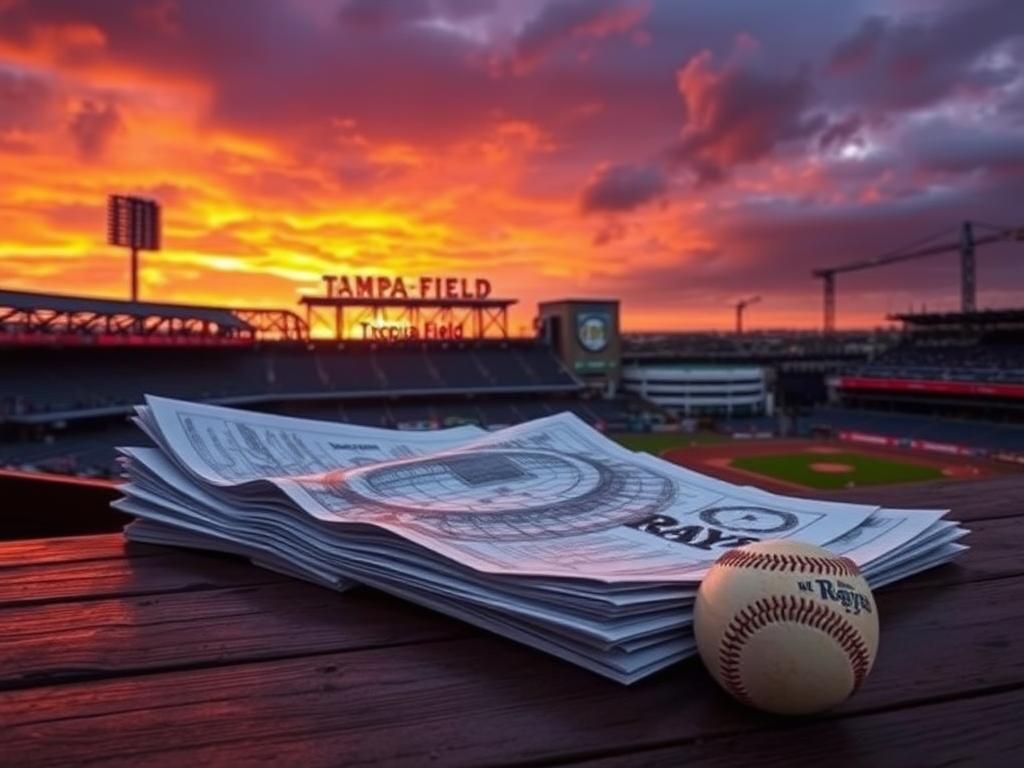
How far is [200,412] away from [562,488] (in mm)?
921

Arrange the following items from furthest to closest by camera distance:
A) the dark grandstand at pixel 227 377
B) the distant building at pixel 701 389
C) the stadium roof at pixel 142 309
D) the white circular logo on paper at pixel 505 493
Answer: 1. the distant building at pixel 701 389
2. the dark grandstand at pixel 227 377
3. the stadium roof at pixel 142 309
4. the white circular logo on paper at pixel 505 493

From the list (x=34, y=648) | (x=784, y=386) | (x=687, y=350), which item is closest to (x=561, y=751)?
(x=34, y=648)

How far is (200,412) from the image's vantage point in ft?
6.10

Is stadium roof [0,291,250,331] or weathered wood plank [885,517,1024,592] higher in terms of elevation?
stadium roof [0,291,250,331]

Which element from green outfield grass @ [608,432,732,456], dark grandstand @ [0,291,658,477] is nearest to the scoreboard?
dark grandstand @ [0,291,658,477]

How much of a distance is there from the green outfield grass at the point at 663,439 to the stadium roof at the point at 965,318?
21623mm

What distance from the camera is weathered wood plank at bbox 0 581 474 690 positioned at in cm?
98

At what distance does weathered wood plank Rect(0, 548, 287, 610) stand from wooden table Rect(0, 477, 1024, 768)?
0.01m

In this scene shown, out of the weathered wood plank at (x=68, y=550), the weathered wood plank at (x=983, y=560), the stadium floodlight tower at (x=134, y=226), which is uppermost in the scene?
the stadium floodlight tower at (x=134, y=226)

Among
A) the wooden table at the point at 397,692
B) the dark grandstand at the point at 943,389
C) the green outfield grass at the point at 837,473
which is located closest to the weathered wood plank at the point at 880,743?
the wooden table at the point at 397,692

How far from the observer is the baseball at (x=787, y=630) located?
Answer: 83cm

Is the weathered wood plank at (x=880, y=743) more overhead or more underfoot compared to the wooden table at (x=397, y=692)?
more underfoot

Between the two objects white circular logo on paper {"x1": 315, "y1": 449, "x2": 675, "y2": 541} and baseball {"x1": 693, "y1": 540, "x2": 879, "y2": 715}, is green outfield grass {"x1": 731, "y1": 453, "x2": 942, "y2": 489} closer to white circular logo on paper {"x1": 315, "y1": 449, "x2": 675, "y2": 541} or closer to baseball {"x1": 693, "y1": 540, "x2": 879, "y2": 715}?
white circular logo on paper {"x1": 315, "y1": 449, "x2": 675, "y2": 541}

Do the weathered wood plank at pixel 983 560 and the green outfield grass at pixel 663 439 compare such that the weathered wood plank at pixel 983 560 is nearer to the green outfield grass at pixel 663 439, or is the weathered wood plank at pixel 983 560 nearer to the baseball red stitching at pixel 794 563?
the baseball red stitching at pixel 794 563
